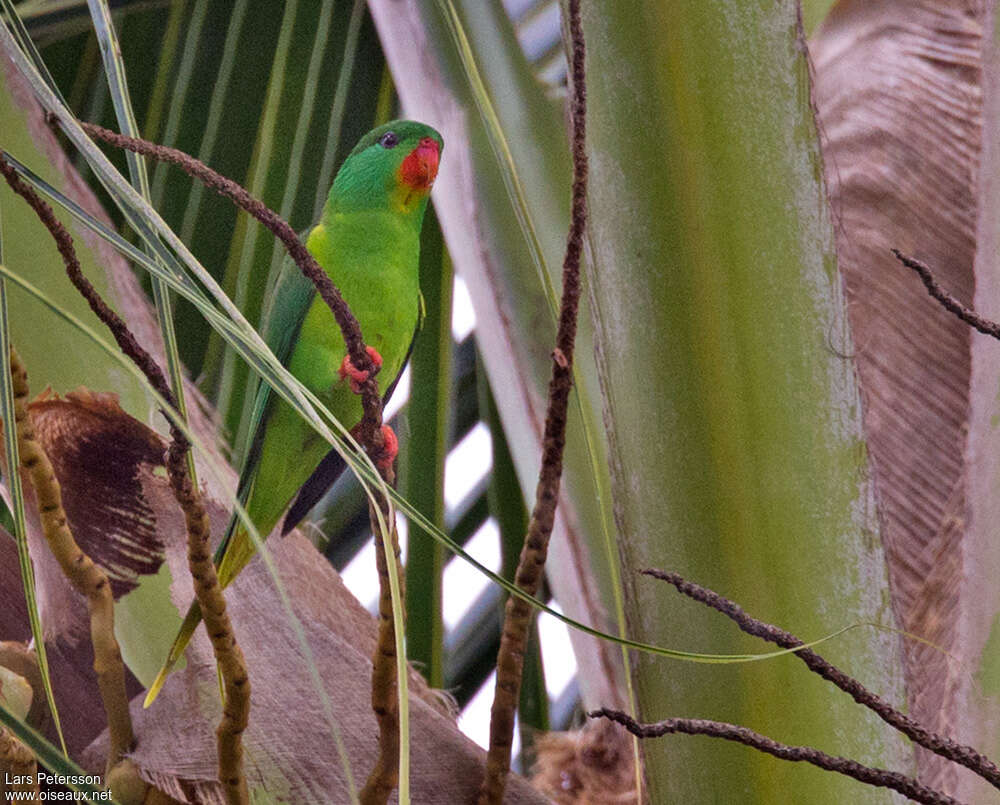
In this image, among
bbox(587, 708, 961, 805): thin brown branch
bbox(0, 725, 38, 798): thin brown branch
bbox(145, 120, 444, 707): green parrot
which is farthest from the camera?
bbox(145, 120, 444, 707): green parrot

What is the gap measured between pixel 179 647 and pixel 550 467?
0.21 m

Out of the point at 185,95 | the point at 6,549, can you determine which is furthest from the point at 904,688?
the point at 185,95

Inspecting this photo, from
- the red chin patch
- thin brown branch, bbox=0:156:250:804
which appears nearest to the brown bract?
the red chin patch

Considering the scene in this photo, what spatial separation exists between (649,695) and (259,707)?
0.19 meters

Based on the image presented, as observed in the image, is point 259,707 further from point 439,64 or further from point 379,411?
point 439,64

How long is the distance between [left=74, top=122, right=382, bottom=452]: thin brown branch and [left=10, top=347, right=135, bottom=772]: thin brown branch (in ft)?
0.32

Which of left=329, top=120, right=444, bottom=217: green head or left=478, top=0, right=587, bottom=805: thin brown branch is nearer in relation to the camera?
left=478, top=0, right=587, bottom=805: thin brown branch

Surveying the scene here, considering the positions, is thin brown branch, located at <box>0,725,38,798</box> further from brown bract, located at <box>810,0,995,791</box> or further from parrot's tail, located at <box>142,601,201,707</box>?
brown bract, located at <box>810,0,995,791</box>

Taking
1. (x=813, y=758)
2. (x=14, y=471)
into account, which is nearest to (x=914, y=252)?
(x=813, y=758)

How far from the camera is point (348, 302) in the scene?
558 millimetres

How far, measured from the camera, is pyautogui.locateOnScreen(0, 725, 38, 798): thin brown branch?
419 mm

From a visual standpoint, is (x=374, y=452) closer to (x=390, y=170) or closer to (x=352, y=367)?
(x=352, y=367)

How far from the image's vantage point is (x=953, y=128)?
64cm

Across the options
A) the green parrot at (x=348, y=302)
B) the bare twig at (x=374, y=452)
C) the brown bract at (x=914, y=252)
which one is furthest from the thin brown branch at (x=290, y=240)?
the brown bract at (x=914, y=252)
